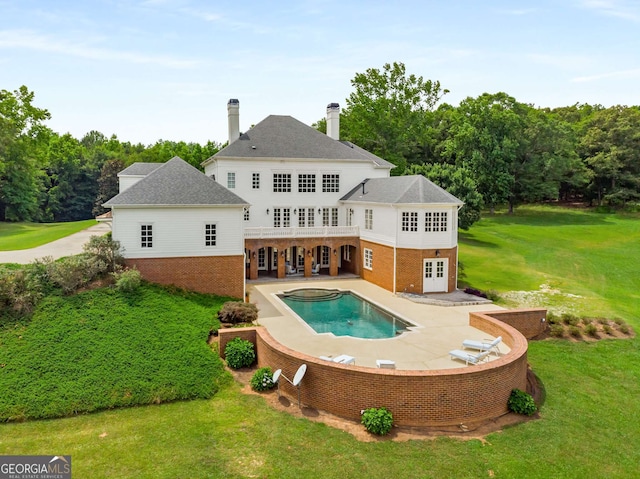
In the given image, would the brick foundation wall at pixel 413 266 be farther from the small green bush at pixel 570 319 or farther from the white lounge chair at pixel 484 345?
the white lounge chair at pixel 484 345

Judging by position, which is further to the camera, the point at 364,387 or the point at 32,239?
the point at 32,239

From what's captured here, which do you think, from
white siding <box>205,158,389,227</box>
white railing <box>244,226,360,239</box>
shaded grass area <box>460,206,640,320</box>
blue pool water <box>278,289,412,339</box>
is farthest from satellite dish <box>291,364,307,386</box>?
white siding <box>205,158,389,227</box>

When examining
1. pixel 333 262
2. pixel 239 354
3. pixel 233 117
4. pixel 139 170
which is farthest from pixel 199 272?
pixel 233 117

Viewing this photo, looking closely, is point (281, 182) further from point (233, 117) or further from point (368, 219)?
point (368, 219)

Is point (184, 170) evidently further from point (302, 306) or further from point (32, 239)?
point (32, 239)

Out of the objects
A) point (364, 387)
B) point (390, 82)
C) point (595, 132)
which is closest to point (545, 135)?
point (595, 132)

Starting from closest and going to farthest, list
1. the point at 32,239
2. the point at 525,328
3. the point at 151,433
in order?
1. the point at 151,433
2. the point at 525,328
3. the point at 32,239

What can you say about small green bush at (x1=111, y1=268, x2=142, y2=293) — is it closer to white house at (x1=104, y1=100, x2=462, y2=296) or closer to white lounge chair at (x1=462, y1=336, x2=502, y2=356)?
white house at (x1=104, y1=100, x2=462, y2=296)
